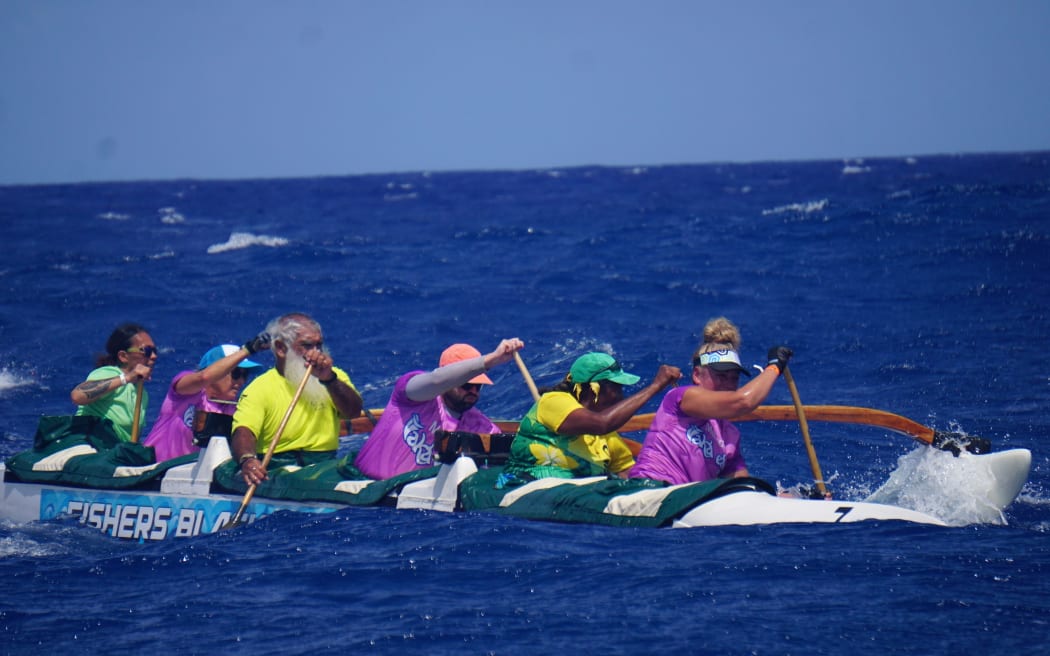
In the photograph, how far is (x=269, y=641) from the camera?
596cm

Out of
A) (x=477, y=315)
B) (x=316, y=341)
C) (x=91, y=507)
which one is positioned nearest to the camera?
(x=316, y=341)

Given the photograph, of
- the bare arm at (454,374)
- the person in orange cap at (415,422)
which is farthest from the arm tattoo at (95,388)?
the bare arm at (454,374)

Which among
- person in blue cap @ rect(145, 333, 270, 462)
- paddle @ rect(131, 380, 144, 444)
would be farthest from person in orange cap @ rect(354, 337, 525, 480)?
paddle @ rect(131, 380, 144, 444)

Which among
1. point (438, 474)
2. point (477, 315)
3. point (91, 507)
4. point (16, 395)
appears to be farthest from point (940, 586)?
point (477, 315)

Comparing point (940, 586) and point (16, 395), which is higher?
point (940, 586)

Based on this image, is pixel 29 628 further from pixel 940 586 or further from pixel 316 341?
pixel 940 586

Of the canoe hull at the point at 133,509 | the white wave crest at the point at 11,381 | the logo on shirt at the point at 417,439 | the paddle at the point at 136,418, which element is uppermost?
the logo on shirt at the point at 417,439

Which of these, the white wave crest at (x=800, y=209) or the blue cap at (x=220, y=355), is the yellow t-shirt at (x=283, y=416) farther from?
the white wave crest at (x=800, y=209)

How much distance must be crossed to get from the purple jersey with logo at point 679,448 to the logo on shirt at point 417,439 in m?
1.50

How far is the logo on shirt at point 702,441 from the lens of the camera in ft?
25.3

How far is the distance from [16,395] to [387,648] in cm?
1026

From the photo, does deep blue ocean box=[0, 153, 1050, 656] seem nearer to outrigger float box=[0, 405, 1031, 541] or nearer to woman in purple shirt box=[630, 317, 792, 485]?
outrigger float box=[0, 405, 1031, 541]

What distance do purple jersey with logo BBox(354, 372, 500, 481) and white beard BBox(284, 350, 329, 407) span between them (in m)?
0.47

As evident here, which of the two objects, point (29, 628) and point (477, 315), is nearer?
point (29, 628)
